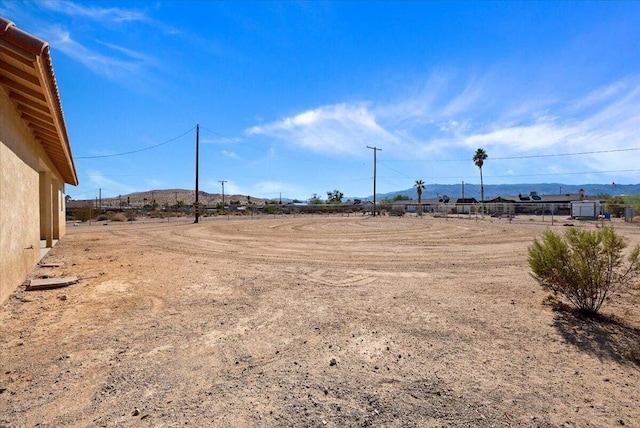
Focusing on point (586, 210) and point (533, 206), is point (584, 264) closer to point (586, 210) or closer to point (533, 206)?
point (586, 210)

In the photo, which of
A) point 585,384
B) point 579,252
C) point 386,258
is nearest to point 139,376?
point 585,384

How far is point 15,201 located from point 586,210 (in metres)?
53.1

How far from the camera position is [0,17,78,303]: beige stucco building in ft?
16.6

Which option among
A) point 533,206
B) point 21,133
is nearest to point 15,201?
point 21,133

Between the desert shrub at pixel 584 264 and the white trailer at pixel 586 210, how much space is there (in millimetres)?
44148

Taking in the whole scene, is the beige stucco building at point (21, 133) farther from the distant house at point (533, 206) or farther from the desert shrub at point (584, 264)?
the distant house at point (533, 206)

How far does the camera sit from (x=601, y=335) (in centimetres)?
553

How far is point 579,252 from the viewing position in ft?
21.6

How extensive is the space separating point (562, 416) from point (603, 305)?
16.4 ft

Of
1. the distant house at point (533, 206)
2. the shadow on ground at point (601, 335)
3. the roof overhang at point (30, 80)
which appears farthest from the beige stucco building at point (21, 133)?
the distant house at point (533, 206)

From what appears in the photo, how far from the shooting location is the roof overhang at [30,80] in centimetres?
478

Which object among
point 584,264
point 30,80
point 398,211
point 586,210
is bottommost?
point 584,264

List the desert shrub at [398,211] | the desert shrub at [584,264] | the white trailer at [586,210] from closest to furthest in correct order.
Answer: the desert shrub at [584,264], the white trailer at [586,210], the desert shrub at [398,211]

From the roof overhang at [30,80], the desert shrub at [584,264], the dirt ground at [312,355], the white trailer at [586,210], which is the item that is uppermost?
the roof overhang at [30,80]
